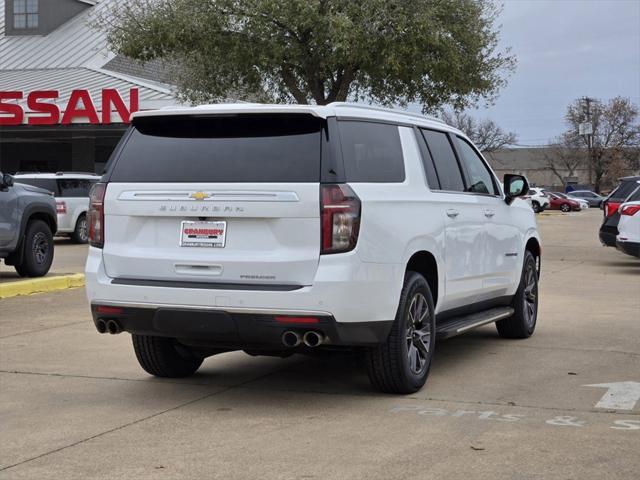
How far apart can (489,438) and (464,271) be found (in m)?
2.32

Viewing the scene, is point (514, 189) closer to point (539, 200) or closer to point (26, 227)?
point (26, 227)

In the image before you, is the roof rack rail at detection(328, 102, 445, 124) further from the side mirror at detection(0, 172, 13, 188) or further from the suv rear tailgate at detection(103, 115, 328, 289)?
the side mirror at detection(0, 172, 13, 188)

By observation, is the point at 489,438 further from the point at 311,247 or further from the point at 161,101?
the point at 161,101

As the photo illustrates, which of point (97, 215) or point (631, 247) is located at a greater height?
point (97, 215)

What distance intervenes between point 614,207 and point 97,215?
14.8 m

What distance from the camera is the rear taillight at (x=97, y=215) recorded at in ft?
22.7

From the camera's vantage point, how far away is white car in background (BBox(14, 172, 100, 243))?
2517 cm

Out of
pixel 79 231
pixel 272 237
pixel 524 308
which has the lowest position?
pixel 79 231

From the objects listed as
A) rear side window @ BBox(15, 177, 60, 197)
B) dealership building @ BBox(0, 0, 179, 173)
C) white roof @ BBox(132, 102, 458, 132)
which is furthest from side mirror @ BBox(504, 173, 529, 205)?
dealership building @ BBox(0, 0, 179, 173)

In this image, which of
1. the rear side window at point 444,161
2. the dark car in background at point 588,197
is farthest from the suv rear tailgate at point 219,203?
the dark car in background at point 588,197

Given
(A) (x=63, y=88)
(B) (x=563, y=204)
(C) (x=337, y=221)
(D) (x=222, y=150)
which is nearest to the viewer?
(C) (x=337, y=221)

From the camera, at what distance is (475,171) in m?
8.80

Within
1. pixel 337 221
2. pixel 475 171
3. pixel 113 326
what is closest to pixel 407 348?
pixel 337 221

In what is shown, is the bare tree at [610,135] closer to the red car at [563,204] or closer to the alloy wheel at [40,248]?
the red car at [563,204]
